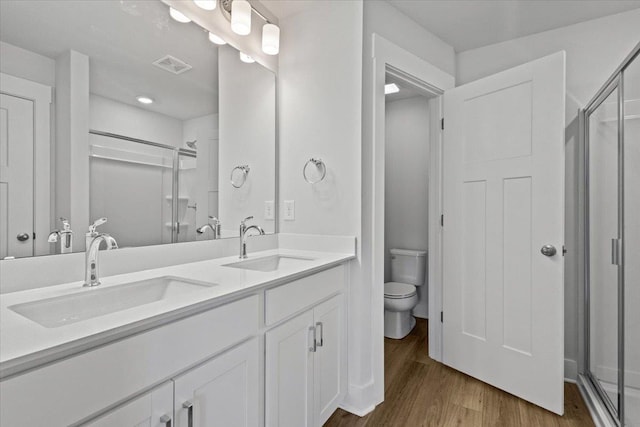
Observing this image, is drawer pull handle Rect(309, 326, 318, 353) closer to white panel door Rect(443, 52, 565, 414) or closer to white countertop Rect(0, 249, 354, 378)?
white countertop Rect(0, 249, 354, 378)

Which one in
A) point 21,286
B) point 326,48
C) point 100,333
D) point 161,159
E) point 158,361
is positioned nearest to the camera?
point 100,333

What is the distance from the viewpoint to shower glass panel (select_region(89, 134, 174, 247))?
1254 millimetres

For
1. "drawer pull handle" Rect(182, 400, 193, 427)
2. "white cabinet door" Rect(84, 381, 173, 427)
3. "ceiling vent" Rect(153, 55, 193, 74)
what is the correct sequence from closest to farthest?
"white cabinet door" Rect(84, 381, 173, 427) → "drawer pull handle" Rect(182, 400, 193, 427) → "ceiling vent" Rect(153, 55, 193, 74)

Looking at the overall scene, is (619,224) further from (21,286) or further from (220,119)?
(21,286)

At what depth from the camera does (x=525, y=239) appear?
1951mm

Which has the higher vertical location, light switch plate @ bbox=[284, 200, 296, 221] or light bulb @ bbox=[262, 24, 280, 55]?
light bulb @ bbox=[262, 24, 280, 55]

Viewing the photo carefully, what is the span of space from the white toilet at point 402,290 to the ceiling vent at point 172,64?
221 centimetres

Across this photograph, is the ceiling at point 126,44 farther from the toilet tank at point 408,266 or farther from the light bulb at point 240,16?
the toilet tank at point 408,266

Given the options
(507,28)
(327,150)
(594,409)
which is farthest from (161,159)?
(594,409)

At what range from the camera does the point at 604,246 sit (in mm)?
1847

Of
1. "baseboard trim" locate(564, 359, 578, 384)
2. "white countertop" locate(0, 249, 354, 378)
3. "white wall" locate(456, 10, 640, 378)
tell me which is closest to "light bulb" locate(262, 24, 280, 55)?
"white countertop" locate(0, 249, 354, 378)

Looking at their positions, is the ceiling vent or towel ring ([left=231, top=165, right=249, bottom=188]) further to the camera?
towel ring ([left=231, top=165, right=249, bottom=188])

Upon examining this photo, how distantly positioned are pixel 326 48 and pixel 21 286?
1801mm

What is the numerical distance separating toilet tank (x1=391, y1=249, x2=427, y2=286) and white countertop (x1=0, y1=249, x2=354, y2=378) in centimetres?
204
